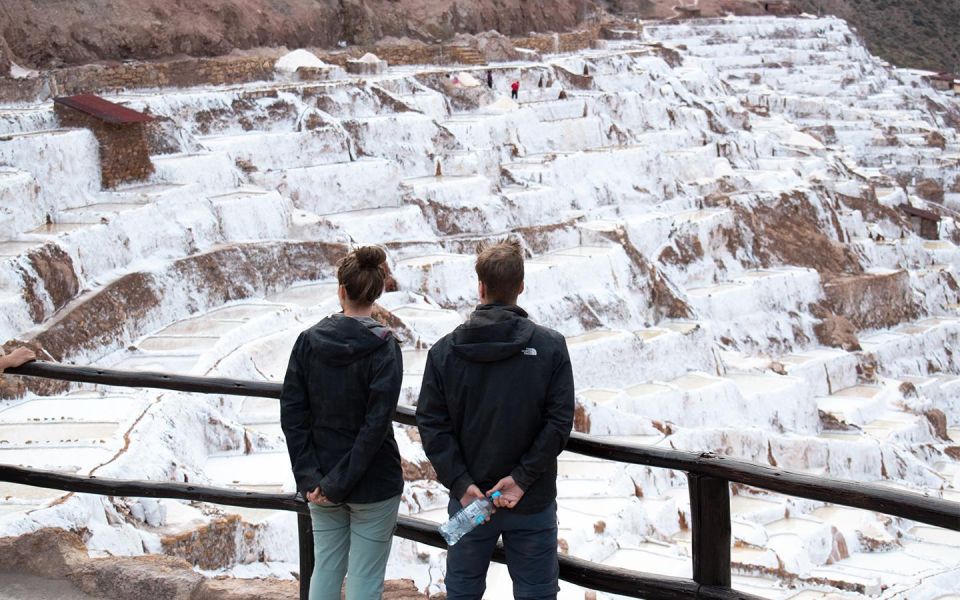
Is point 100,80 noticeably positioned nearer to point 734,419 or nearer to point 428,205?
A: point 428,205

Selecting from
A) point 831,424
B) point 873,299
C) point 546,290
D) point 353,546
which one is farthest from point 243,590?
point 873,299

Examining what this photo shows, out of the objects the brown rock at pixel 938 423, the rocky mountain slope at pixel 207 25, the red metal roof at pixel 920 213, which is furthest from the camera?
the red metal roof at pixel 920 213

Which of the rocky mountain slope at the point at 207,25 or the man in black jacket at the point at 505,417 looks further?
the rocky mountain slope at the point at 207,25

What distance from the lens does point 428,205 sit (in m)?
23.8

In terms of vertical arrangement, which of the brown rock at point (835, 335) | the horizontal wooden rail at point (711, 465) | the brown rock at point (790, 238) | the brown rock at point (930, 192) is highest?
the horizontal wooden rail at point (711, 465)

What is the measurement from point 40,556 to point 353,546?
1694 millimetres

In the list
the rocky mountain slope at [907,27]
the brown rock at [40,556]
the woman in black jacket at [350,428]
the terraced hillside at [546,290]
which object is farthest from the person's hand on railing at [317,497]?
the rocky mountain slope at [907,27]

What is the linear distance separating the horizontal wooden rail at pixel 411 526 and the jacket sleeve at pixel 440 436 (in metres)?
0.43

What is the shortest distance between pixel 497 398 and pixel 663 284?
20.5m

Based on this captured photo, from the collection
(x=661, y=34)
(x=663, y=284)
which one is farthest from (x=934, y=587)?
(x=661, y=34)

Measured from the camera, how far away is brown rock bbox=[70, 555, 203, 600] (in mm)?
5137

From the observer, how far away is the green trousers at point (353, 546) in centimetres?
Answer: 460

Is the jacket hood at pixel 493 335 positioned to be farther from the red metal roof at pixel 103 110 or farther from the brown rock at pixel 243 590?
the red metal roof at pixel 103 110

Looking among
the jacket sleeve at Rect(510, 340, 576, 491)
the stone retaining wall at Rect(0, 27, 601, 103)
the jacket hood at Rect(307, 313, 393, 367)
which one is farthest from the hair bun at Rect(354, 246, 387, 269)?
the stone retaining wall at Rect(0, 27, 601, 103)
